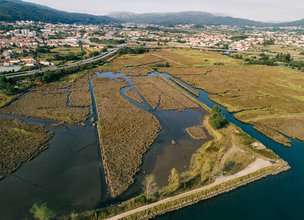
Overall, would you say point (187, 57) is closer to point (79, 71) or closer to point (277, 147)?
point (79, 71)

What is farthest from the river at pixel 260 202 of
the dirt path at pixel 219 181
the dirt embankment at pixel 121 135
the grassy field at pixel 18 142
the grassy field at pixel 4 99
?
the grassy field at pixel 4 99

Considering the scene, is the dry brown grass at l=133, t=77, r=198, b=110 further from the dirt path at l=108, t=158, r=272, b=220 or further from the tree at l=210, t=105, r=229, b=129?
the dirt path at l=108, t=158, r=272, b=220

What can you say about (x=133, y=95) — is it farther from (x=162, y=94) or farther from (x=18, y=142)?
(x=18, y=142)

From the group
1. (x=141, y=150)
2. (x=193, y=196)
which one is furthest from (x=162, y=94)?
(x=193, y=196)

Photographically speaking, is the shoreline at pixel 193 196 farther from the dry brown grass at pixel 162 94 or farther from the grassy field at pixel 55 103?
the dry brown grass at pixel 162 94

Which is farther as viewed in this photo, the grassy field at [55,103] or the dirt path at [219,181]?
the grassy field at [55,103]

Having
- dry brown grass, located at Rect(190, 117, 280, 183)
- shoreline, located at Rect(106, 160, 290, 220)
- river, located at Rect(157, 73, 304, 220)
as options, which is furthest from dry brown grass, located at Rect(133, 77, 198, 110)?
river, located at Rect(157, 73, 304, 220)
